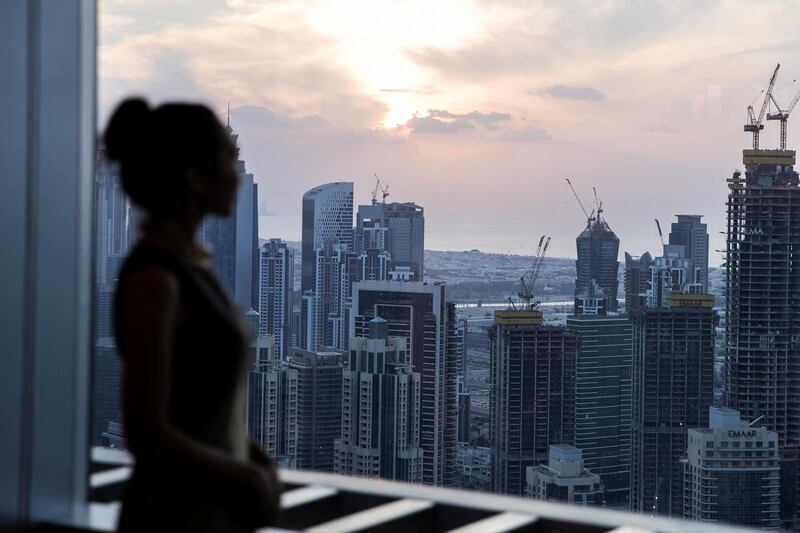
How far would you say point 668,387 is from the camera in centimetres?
1598

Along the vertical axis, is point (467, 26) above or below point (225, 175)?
above

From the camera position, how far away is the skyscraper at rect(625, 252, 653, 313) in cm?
1594

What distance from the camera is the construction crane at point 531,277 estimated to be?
32.3 feet

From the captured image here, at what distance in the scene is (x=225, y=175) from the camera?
861 mm

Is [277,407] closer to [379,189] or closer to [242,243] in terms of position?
[242,243]

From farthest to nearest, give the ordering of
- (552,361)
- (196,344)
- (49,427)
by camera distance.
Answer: (552,361) < (49,427) < (196,344)

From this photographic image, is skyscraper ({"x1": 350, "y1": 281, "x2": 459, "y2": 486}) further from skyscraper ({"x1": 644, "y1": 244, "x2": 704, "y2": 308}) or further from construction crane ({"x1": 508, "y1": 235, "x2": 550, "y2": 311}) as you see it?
skyscraper ({"x1": 644, "y1": 244, "x2": 704, "y2": 308})

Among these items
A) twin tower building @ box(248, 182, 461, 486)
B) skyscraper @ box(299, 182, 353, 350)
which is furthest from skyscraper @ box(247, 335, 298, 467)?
skyscraper @ box(299, 182, 353, 350)

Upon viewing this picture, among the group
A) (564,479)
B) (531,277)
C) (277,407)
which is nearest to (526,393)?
(564,479)

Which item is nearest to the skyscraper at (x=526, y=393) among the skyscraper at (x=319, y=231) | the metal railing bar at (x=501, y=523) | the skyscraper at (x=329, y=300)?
the skyscraper at (x=329, y=300)

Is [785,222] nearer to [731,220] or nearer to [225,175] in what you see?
[731,220]

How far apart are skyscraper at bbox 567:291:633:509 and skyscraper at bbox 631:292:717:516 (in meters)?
0.29

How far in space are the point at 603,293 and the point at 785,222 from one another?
4.68 metres

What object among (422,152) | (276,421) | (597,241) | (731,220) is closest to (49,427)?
(276,421)
